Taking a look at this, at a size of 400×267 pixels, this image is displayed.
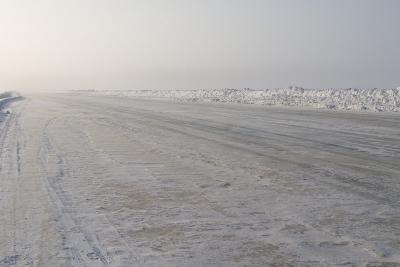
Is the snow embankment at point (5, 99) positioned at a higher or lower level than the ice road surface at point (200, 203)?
lower

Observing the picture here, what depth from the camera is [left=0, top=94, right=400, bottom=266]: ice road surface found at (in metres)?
4.77

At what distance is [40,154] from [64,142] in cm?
222

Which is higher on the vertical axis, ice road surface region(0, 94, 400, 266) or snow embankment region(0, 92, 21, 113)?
ice road surface region(0, 94, 400, 266)

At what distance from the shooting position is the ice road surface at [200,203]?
477 centimetres

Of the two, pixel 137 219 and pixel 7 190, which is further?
pixel 7 190

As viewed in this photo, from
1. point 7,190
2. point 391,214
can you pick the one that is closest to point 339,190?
point 391,214

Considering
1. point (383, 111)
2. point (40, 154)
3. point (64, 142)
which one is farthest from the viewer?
point (383, 111)

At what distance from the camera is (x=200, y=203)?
672cm

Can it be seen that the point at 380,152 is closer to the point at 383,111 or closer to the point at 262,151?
the point at 262,151

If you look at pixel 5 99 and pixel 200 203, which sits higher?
pixel 200 203

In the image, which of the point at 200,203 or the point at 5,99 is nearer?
the point at 200,203

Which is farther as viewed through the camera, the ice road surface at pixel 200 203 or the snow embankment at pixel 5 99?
the snow embankment at pixel 5 99

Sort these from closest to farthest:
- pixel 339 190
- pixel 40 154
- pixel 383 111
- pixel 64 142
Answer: pixel 339 190 < pixel 40 154 < pixel 64 142 < pixel 383 111

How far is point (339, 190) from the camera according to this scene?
7.41 metres
